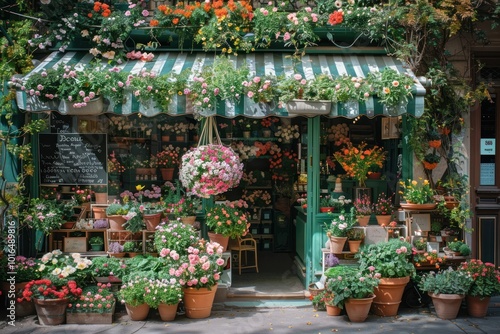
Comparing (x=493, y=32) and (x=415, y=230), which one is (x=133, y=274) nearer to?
(x=415, y=230)

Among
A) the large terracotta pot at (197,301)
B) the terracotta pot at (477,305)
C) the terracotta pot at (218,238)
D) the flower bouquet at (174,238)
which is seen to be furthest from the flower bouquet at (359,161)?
the large terracotta pot at (197,301)

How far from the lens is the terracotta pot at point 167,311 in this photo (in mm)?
9062

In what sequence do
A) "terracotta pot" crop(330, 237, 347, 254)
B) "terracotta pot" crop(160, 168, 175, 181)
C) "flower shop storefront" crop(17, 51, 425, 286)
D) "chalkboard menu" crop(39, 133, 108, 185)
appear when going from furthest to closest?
"terracotta pot" crop(160, 168, 175, 181), "chalkboard menu" crop(39, 133, 108, 185), "terracotta pot" crop(330, 237, 347, 254), "flower shop storefront" crop(17, 51, 425, 286)

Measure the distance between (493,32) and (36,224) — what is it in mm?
8533

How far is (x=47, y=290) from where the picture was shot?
892 cm

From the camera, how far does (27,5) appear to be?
10398 mm

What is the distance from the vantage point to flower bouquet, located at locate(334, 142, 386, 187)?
10461mm

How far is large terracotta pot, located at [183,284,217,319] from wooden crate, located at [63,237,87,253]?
2130 millimetres

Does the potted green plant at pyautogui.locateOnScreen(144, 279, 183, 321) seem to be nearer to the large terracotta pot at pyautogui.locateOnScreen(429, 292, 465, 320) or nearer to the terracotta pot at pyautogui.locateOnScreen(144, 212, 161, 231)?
the terracotta pot at pyautogui.locateOnScreen(144, 212, 161, 231)

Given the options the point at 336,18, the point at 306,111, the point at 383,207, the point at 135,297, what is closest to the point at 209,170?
the point at 306,111

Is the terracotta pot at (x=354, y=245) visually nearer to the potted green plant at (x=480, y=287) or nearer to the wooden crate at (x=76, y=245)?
the potted green plant at (x=480, y=287)

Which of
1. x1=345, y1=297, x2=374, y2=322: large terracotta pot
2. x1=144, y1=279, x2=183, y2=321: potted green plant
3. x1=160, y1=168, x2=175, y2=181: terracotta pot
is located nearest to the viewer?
x1=144, y1=279, x2=183, y2=321: potted green plant

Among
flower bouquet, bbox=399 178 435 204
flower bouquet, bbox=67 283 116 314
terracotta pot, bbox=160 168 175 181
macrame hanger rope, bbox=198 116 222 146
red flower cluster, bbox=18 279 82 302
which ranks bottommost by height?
flower bouquet, bbox=67 283 116 314

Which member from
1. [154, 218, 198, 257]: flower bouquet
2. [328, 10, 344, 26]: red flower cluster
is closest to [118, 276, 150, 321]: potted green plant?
[154, 218, 198, 257]: flower bouquet
